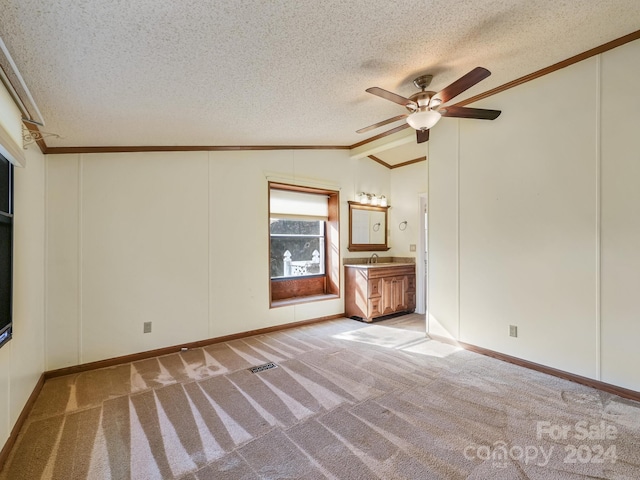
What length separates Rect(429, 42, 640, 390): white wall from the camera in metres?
2.53

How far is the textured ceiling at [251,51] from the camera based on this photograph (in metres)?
1.60

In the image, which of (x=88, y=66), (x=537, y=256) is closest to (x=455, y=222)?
(x=537, y=256)

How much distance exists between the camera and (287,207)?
4.75m

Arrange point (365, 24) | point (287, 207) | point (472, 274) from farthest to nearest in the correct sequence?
point (287, 207), point (472, 274), point (365, 24)

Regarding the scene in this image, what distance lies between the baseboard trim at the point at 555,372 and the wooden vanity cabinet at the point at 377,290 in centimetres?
125

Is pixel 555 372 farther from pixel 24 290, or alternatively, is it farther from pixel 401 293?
pixel 24 290

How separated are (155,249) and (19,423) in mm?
1812

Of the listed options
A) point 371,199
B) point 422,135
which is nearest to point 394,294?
point 371,199

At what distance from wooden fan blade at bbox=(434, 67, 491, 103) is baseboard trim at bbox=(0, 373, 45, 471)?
3.71 metres

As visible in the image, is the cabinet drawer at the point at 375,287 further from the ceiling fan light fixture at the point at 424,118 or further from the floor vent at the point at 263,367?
the ceiling fan light fixture at the point at 424,118

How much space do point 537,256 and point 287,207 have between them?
324 cm

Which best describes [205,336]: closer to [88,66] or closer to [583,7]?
[88,66]

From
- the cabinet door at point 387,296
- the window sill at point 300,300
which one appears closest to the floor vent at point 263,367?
the window sill at point 300,300

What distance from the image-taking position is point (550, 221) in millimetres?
2949
